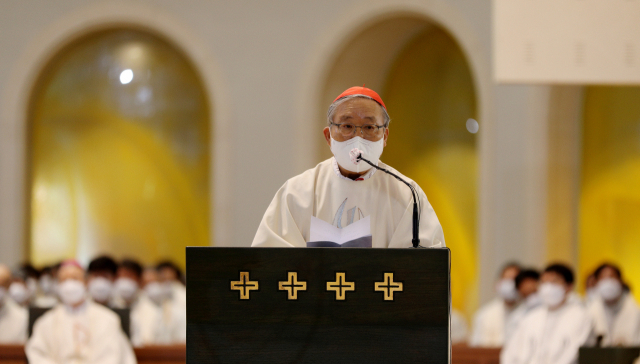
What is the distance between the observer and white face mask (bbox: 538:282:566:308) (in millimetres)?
6898

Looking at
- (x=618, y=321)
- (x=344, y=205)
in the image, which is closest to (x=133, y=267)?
(x=618, y=321)

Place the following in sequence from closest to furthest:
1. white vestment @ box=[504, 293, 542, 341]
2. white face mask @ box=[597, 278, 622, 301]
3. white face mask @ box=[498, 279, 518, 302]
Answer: white vestment @ box=[504, 293, 542, 341], white face mask @ box=[597, 278, 622, 301], white face mask @ box=[498, 279, 518, 302]

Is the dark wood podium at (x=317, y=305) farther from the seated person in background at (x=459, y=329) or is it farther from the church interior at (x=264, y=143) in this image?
the seated person in background at (x=459, y=329)

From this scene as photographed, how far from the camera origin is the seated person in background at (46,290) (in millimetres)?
9430

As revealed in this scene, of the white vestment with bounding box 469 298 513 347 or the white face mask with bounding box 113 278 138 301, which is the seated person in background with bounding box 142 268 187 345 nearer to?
the white face mask with bounding box 113 278 138 301

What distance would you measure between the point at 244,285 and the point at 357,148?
0.71 metres

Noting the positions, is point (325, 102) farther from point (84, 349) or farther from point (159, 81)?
point (84, 349)

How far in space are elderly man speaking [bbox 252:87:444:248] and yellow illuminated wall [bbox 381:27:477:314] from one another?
8.34m

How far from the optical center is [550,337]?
22.7 ft

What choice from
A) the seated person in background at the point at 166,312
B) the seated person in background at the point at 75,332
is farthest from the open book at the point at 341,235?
the seated person in background at the point at 166,312

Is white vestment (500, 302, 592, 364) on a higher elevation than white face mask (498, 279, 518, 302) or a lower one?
lower

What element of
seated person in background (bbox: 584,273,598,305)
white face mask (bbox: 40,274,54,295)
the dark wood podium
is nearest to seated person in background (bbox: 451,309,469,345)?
seated person in background (bbox: 584,273,598,305)

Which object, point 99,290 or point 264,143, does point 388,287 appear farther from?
point 264,143

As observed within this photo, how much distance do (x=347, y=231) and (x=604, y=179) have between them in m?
7.85
